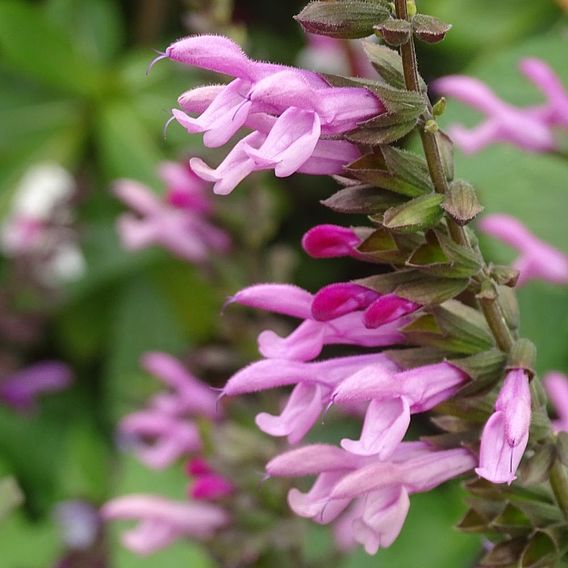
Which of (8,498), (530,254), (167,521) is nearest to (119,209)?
(167,521)

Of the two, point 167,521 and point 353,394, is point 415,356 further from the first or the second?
point 167,521

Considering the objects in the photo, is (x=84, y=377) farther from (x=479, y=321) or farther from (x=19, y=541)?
(x=479, y=321)

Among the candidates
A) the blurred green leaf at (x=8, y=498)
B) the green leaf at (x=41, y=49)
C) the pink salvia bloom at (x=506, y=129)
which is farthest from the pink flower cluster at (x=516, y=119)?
the green leaf at (x=41, y=49)

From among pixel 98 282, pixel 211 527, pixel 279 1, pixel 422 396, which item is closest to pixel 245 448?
pixel 211 527

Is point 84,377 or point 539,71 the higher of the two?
point 539,71

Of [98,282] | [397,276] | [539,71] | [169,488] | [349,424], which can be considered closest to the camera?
[397,276]

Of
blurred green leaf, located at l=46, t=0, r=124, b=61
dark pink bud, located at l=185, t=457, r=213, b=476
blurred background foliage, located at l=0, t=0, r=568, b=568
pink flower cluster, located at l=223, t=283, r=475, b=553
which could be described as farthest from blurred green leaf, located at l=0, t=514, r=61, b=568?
blurred green leaf, located at l=46, t=0, r=124, b=61

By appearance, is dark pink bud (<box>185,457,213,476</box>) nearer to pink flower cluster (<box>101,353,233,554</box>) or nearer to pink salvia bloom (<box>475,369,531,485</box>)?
pink flower cluster (<box>101,353,233,554</box>)
